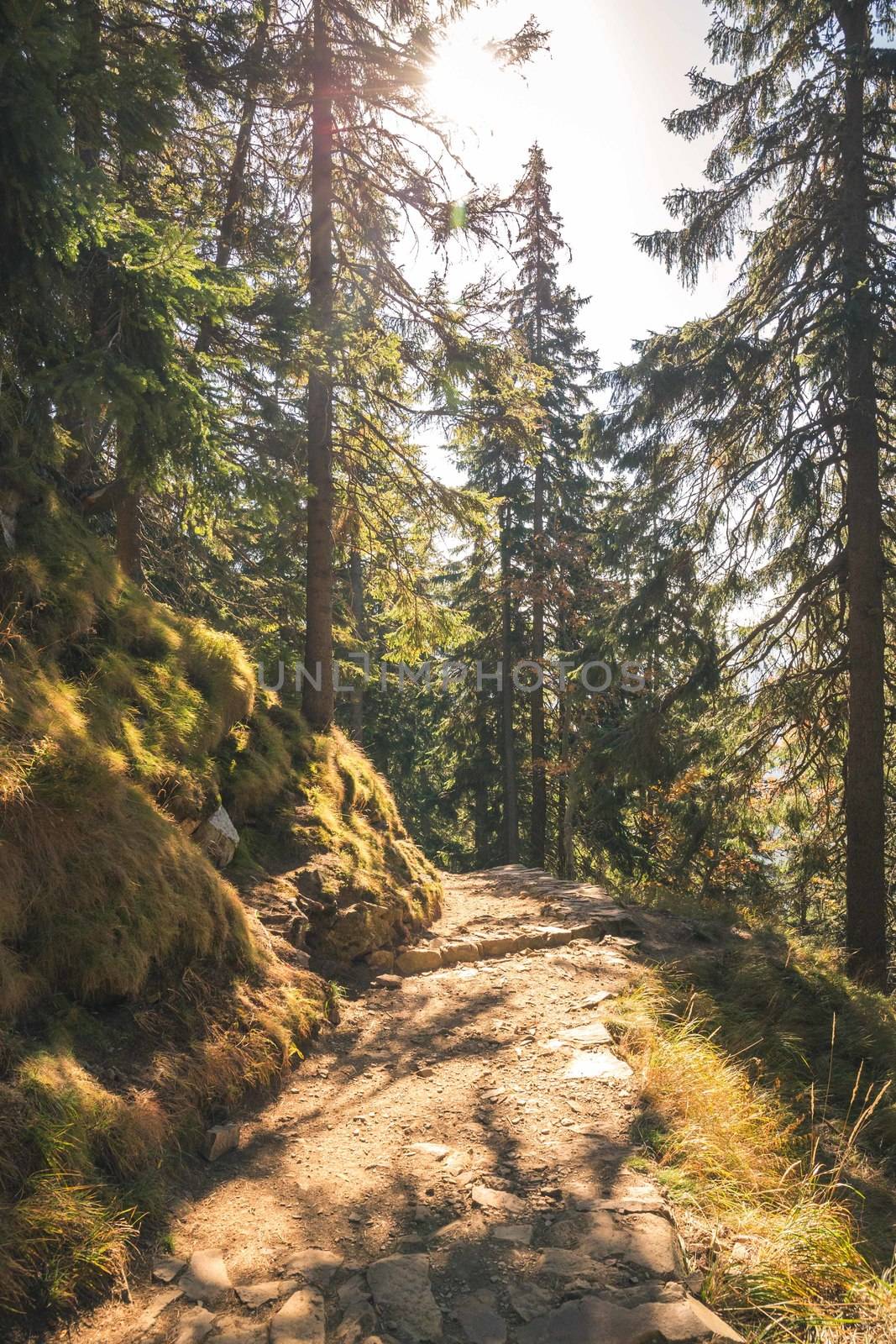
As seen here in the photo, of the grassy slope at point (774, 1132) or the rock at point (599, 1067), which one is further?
the rock at point (599, 1067)

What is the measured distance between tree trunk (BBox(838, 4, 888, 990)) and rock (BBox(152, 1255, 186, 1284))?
888 cm

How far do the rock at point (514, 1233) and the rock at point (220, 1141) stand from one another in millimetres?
1523

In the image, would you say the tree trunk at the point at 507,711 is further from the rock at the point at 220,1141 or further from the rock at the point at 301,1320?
the rock at the point at 301,1320

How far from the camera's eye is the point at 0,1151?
117 inches

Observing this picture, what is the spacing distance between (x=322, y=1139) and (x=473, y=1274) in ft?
4.80

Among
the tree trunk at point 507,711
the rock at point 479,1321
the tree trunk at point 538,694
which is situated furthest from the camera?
the tree trunk at point 538,694

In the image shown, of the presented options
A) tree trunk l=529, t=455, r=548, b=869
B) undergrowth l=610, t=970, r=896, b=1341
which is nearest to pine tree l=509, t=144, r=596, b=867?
tree trunk l=529, t=455, r=548, b=869

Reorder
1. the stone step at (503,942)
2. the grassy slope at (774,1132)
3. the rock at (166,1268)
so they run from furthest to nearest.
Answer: the stone step at (503,942)
the rock at (166,1268)
the grassy slope at (774,1132)

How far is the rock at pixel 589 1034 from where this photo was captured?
5.26m

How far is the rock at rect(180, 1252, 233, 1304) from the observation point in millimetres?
2975

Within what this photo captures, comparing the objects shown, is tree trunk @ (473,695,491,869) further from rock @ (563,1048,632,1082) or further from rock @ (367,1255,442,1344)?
rock @ (367,1255,442,1344)

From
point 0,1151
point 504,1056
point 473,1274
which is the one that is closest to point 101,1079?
point 0,1151

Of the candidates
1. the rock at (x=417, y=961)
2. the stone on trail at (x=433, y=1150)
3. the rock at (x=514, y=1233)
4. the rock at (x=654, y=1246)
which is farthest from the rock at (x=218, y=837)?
the rock at (x=654, y=1246)

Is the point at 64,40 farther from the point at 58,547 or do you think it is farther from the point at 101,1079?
the point at 101,1079
